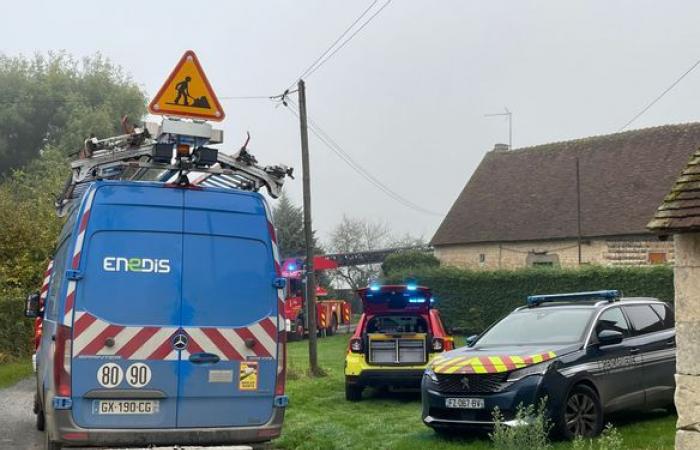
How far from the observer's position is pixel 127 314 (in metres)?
6.61

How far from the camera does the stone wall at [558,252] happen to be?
31125 mm

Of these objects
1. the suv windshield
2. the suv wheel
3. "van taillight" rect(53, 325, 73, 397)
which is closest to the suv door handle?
"van taillight" rect(53, 325, 73, 397)

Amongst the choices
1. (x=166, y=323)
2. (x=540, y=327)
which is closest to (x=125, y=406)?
(x=166, y=323)

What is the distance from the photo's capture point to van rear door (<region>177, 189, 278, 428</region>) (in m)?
6.80

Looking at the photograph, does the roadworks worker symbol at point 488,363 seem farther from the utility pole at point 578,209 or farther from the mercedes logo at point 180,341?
the utility pole at point 578,209

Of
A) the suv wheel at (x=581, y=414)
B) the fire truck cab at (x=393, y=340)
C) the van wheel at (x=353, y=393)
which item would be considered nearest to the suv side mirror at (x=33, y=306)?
the fire truck cab at (x=393, y=340)

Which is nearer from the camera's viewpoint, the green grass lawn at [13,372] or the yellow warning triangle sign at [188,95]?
the yellow warning triangle sign at [188,95]

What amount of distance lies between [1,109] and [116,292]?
127ft

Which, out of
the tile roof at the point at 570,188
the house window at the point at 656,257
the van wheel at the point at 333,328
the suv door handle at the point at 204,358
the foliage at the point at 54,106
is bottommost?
the van wheel at the point at 333,328

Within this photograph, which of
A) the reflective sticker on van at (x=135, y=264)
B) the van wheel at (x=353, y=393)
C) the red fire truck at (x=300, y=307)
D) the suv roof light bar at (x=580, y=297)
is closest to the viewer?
the reflective sticker on van at (x=135, y=264)

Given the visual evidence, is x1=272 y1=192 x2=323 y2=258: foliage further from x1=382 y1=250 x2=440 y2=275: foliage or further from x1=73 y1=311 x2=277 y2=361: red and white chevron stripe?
x1=73 y1=311 x2=277 y2=361: red and white chevron stripe

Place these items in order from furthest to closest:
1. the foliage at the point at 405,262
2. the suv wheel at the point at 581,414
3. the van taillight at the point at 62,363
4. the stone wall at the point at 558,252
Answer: the foliage at the point at 405,262, the stone wall at the point at 558,252, the suv wheel at the point at 581,414, the van taillight at the point at 62,363

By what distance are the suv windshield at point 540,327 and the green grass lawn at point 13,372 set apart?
10.7 meters

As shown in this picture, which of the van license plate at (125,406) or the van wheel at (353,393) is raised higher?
the van license plate at (125,406)
